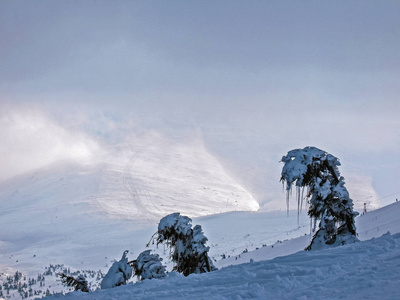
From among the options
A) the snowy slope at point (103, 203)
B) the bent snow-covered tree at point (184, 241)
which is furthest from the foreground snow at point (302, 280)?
the snowy slope at point (103, 203)

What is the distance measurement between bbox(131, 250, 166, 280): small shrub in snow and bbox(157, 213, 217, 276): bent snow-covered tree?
0.87m

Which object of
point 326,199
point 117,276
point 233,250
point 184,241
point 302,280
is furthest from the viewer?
point 233,250

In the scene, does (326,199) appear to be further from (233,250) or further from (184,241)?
(233,250)

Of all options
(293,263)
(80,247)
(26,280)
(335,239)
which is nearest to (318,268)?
(293,263)

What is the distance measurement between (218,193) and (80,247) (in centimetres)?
5792

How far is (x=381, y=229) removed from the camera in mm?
18297

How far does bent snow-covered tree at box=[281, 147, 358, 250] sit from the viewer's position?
12.5 metres

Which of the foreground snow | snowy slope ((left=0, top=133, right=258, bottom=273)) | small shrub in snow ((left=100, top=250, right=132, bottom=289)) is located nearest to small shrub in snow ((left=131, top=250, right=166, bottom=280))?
small shrub in snow ((left=100, top=250, right=132, bottom=289))

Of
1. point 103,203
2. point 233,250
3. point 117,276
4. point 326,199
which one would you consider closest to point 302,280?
point 117,276

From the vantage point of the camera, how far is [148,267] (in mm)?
13258

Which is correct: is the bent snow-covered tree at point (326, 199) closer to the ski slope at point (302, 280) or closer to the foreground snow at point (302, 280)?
the ski slope at point (302, 280)

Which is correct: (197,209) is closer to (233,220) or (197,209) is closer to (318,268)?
(233,220)

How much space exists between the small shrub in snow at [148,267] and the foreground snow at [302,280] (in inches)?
169

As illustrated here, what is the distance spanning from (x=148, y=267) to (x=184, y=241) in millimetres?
1826
